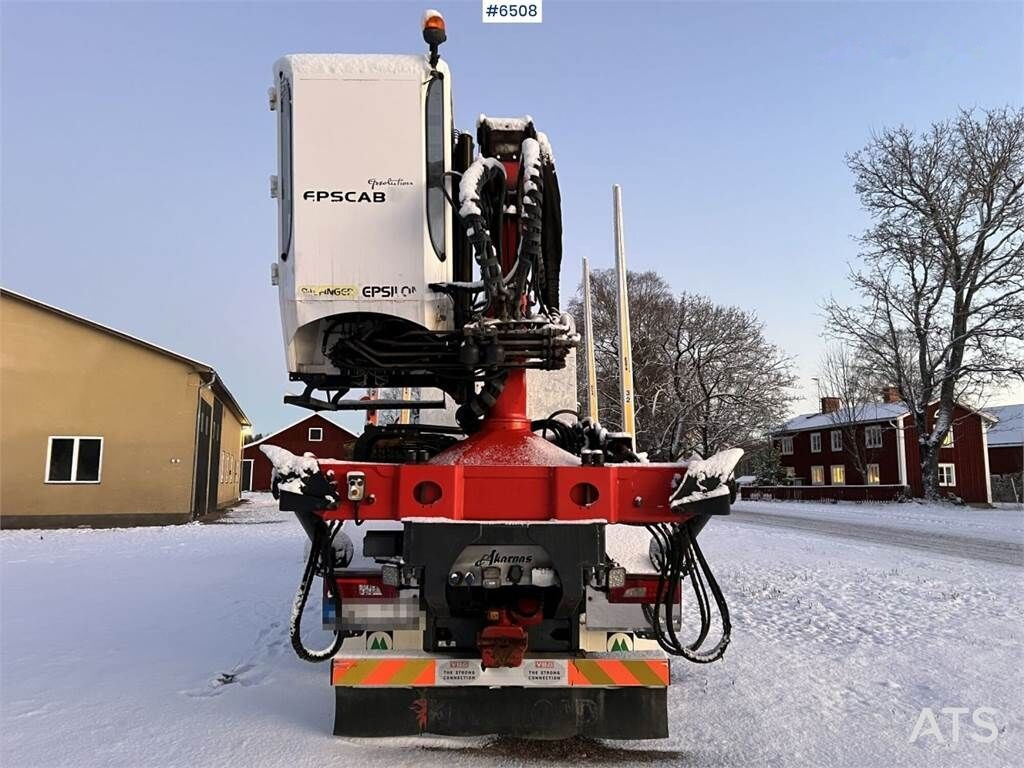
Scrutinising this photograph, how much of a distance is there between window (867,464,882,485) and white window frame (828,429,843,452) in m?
2.92

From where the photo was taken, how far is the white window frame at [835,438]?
44250 mm

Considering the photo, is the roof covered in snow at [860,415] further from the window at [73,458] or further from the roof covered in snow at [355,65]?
the roof covered in snow at [355,65]

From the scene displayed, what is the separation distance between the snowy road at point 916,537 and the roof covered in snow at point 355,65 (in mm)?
11555

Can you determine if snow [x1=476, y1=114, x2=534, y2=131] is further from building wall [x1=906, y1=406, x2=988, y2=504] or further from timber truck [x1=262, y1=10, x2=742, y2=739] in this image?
building wall [x1=906, y1=406, x2=988, y2=504]

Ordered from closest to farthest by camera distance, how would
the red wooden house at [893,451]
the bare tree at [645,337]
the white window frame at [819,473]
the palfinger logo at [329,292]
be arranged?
the palfinger logo at [329,292] → the bare tree at [645,337] → the red wooden house at [893,451] → the white window frame at [819,473]

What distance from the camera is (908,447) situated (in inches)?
1567

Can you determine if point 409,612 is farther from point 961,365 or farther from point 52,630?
point 961,365

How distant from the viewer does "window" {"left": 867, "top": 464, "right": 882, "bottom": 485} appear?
135ft

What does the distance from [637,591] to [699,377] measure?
119ft

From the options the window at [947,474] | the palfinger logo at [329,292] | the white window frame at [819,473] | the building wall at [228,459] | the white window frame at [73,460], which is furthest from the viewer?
the white window frame at [819,473]

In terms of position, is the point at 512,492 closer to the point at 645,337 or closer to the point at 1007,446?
the point at 645,337

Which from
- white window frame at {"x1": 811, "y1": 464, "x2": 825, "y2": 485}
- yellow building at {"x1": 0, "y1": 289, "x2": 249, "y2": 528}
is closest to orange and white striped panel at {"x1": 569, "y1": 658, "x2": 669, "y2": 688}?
yellow building at {"x1": 0, "y1": 289, "x2": 249, "y2": 528}

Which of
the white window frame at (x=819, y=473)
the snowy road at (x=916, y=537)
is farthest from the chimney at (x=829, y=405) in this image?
the snowy road at (x=916, y=537)

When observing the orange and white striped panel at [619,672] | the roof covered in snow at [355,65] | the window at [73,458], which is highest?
the roof covered in snow at [355,65]
